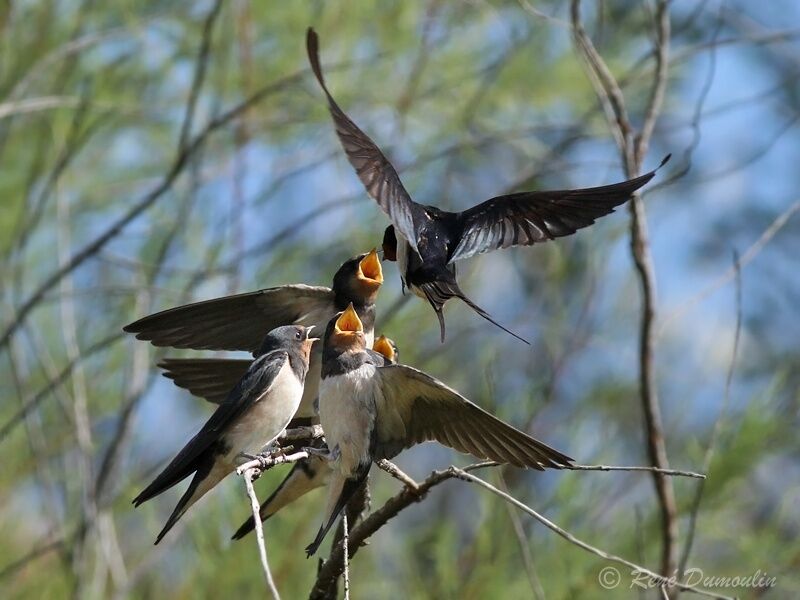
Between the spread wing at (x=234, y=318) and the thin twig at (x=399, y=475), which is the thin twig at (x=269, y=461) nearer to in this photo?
the thin twig at (x=399, y=475)

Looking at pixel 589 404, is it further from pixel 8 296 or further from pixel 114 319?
pixel 8 296

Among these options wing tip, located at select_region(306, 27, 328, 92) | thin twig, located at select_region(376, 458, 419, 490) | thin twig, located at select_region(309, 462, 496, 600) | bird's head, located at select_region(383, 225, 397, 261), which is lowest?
thin twig, located at select_region(309, 462, 496, 600)

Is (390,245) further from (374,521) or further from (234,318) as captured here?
(374,521)

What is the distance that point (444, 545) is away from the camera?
3686 mm

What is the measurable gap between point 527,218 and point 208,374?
2.81 ft

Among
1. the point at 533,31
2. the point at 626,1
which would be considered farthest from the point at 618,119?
the point at 626,1

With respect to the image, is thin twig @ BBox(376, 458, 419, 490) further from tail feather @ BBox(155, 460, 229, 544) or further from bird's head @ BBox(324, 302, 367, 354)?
tail feather @ BBox(155, 460, 229, 544)

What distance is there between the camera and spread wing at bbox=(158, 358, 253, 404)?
119 inches

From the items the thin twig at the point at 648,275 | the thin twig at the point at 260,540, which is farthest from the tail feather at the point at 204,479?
the thin twig at the point at 648,275

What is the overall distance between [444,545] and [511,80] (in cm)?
230

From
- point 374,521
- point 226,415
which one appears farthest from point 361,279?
point 374,521

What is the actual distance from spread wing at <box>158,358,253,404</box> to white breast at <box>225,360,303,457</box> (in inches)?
15.3

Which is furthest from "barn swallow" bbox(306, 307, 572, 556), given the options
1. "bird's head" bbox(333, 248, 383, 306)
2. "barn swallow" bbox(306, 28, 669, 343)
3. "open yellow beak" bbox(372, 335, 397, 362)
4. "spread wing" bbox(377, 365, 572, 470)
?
"bird's head" bbox(333, 248, 383, 306)

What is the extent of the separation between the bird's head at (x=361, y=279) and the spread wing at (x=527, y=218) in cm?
26
